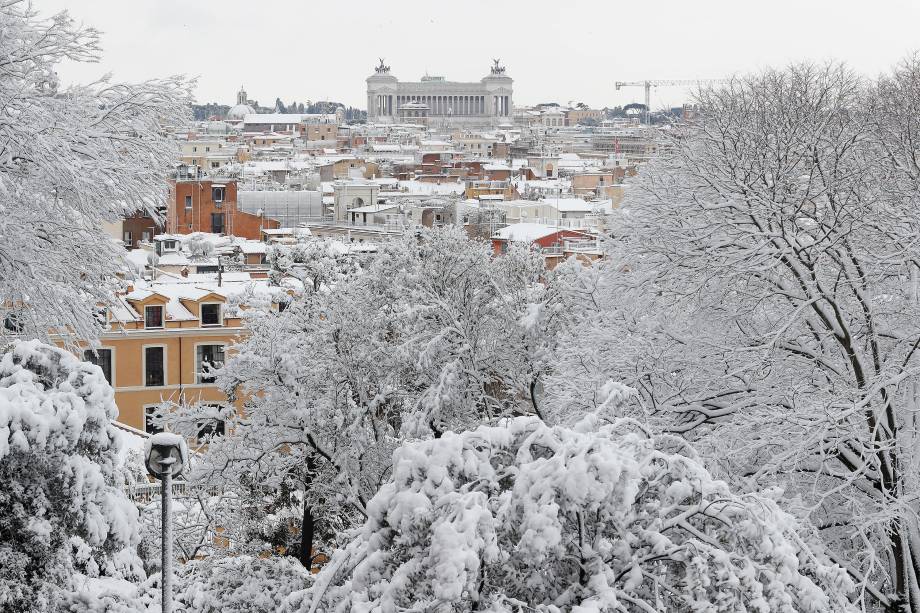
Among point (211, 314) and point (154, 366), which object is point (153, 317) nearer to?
point (154, 366)

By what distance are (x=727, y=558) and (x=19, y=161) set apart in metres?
6.65

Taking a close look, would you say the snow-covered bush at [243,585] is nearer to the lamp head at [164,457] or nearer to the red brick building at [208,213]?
the lamp head at [164,457]

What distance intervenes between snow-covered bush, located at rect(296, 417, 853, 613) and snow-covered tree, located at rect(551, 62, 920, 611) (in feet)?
16.4

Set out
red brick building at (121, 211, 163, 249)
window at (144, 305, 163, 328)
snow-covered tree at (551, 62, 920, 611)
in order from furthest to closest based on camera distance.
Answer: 1. red brick building at (121, 211, 163, 249)
2. window at (144, 305, 163, 328)
3. snow-covered tree at (551, 62, 920, 611)

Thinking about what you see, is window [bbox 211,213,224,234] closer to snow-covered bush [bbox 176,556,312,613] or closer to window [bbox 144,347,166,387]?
window [bbox 144,347,166,387]

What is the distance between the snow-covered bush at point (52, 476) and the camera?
7.39 metres

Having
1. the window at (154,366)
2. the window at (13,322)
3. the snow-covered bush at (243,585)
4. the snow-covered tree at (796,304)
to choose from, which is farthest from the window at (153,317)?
the window at (13,322)

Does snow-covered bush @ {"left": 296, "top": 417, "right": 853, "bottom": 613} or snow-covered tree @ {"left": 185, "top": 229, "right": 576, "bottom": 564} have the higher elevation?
snow-covered bush @ {"left": 296, "top": 417, "right": 853, "bottom": 613}

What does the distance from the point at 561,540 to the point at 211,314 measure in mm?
23463

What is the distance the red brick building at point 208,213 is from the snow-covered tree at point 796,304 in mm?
46812

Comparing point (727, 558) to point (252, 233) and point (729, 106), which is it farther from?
point (252, 233)

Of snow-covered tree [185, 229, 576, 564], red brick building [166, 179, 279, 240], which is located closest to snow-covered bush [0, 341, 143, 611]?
snow-covered tree [185, 229, 576, 564]

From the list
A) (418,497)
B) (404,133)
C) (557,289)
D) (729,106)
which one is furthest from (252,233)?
(404,133)

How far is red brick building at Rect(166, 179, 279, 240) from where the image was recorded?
59.7 m
